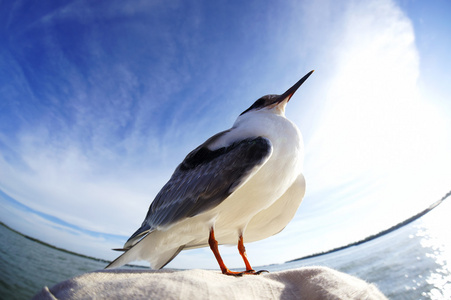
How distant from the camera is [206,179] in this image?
8.55 feet

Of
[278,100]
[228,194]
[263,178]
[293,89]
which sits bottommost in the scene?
[228,194]

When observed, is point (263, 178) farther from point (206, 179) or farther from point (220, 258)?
point (220, 258)

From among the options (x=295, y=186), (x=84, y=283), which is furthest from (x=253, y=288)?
(x=295, y=186)

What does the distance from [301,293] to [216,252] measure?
4.34 feet

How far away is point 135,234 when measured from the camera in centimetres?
298

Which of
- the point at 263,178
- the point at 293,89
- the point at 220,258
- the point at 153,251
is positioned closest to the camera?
A: the point at 220,258

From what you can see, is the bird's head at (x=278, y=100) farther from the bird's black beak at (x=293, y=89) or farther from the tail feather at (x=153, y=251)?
the tail feather at (x=153, y=251)

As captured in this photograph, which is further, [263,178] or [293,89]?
[293,89]

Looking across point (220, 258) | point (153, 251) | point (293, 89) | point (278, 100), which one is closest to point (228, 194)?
point (220, 258)

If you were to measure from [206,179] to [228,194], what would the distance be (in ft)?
1.43

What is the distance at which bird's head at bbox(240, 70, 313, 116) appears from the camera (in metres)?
3.88

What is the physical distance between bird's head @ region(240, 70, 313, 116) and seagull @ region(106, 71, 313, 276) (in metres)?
0.73

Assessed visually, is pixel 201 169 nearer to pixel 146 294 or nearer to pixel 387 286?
pixel 146 294

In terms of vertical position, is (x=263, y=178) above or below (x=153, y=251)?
above
